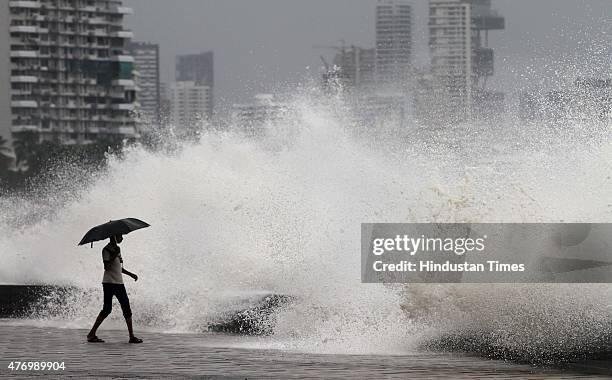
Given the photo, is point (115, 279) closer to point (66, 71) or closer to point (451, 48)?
point (451, 48)

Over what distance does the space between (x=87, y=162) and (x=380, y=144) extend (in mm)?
103132

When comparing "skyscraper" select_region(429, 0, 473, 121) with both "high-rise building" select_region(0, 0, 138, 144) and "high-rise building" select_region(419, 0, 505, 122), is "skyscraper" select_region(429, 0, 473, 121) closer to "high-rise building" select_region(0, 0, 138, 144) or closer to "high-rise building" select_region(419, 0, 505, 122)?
"high-rise building" select_region(419, 0, 505, 122)

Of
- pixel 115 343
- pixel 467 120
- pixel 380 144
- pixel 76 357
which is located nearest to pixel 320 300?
pixel 115 343

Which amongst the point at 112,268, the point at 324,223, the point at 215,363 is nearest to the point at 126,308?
the point at 112,268

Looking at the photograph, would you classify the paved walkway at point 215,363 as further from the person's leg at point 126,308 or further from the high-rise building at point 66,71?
the high-rise building at point 66,71

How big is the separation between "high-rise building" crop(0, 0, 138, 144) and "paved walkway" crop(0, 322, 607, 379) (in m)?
142

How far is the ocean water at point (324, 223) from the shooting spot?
49.7 ft

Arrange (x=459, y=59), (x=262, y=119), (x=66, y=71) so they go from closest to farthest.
Answer: 1. (x=262, y=119)
2. (x=459, y=59)
3. (x=66, y=71)

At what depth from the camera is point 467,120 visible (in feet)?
125

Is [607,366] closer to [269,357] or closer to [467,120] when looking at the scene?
[269,357]

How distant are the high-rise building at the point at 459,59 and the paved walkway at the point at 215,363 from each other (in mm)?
12154

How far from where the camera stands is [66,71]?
173 m

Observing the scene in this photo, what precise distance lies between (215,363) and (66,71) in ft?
532

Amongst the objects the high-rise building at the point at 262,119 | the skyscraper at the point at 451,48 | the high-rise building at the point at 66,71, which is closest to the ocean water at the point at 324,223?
the high-rise building at the point at 262,119
